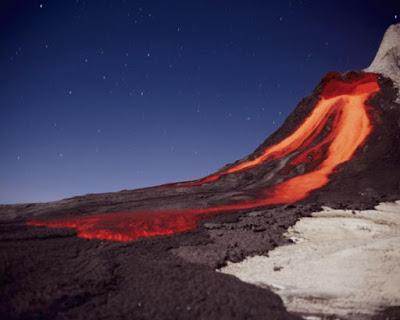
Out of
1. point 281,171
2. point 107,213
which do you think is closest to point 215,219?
point 107,213

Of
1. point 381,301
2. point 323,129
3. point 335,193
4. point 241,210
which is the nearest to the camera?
point 381,301

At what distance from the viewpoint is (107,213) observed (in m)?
15.5

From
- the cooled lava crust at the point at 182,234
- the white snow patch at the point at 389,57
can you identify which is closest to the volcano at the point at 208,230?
the cooled lava crust at the point at 182,234

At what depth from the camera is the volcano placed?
681 cm

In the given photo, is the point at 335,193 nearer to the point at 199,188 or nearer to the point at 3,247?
the point at 199,188

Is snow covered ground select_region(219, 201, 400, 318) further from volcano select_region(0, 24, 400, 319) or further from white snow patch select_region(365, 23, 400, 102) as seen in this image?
white snow patch select_region(365, 23, 400, 102)

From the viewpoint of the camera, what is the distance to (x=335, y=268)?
8.97 metres

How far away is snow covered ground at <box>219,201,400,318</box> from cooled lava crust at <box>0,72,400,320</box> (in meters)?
0.49

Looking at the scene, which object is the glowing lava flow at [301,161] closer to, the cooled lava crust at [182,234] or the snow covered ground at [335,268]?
the cooled lava crust at [182,234]

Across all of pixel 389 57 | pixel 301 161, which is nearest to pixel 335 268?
pixel 301 161

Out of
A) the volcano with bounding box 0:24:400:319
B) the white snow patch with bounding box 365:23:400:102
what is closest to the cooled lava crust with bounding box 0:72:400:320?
the volcano with bounding box 0:24:400:319

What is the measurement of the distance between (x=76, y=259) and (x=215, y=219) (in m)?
6.07

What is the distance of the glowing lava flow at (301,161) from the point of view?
41.6 ft

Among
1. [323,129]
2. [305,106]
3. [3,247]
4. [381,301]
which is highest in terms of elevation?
[305,106]
